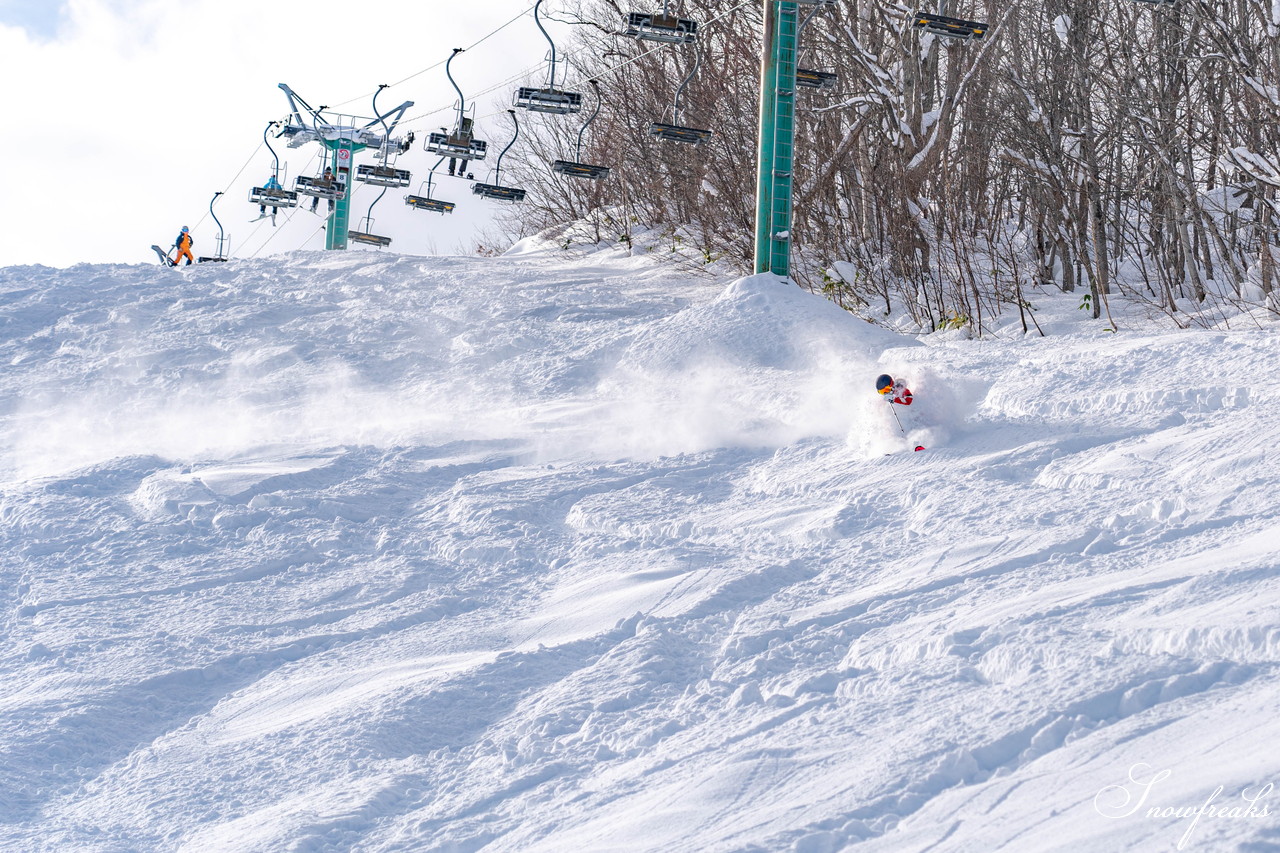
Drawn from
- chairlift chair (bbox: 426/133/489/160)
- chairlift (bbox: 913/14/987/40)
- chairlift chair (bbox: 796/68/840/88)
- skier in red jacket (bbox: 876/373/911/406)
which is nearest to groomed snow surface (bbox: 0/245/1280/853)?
skier in red jacket (bbox: 876/373/911/406)

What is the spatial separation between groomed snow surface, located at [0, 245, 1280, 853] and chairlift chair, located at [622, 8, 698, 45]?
3.16 m

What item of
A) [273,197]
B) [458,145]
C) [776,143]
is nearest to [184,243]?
[273,197]

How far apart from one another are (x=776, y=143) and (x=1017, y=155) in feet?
12.4

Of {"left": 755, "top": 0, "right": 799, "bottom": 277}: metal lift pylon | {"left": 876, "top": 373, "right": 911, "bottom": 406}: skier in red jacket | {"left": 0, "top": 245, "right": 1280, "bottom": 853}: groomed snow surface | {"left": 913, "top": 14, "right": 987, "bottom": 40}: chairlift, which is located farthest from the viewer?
{"left": 755, "top": 0, "right": 799, "bottom": 277}: metal lift pylon

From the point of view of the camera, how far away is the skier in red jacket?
21.5ft

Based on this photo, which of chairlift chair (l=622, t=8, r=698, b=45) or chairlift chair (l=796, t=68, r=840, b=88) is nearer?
chairlift chair (l=622, t=8, r=698, b=45)

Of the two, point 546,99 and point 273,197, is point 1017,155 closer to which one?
point 546,99

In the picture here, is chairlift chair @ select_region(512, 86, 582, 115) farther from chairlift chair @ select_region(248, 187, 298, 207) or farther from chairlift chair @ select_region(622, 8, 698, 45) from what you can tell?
chairlift chair @ select_region(248, 187, 298, 207)

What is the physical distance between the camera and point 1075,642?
383cm

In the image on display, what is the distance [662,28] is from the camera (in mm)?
10797

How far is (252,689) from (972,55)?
13678 mm

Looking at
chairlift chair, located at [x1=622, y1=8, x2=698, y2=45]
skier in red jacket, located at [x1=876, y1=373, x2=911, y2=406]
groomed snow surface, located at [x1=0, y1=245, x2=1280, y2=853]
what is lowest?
groomed snow surface, located at [x1=0, y1=245, x2=1280, y2=853]

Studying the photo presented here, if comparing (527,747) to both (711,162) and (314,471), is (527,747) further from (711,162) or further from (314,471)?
(711,162)

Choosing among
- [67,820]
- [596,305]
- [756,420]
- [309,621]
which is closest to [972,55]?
[596,305]
